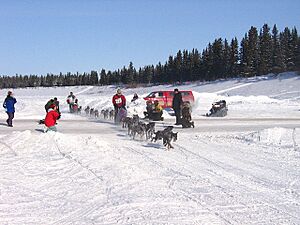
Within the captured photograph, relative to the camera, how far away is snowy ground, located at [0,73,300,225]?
20.9 ft

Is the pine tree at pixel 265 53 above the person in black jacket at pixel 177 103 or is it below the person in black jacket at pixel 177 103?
above

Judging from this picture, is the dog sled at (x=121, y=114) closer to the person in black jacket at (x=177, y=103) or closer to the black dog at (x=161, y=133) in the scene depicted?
the person in black jacket at (x=177, y=103)

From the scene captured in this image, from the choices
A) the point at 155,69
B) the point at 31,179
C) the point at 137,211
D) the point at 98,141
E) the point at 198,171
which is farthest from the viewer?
the point at 155,69

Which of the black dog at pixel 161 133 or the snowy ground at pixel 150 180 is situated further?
the black dog at pixel 161 133

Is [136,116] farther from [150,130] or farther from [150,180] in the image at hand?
[150,180]

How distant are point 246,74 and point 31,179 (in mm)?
75260

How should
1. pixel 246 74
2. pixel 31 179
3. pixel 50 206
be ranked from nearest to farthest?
pixel 50 206, pixel 31 179, pixel 246 74

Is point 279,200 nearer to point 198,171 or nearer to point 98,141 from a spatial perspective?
point 198,171

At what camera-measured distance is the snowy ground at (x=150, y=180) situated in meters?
6.36

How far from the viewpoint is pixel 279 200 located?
7160mm

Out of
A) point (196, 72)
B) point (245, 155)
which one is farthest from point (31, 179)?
point (196, 72)

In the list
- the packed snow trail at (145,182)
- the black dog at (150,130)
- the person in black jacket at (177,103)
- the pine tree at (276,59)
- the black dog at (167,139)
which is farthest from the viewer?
the pine tree at (276,59)

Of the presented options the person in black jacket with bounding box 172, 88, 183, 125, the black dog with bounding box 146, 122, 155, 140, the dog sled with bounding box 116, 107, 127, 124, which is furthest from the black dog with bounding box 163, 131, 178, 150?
the person in black jacket with bounding box 172, 88, 183, 125

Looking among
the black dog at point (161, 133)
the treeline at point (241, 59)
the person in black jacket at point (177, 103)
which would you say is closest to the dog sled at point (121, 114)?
the person in black jacket at point (177, 103)
